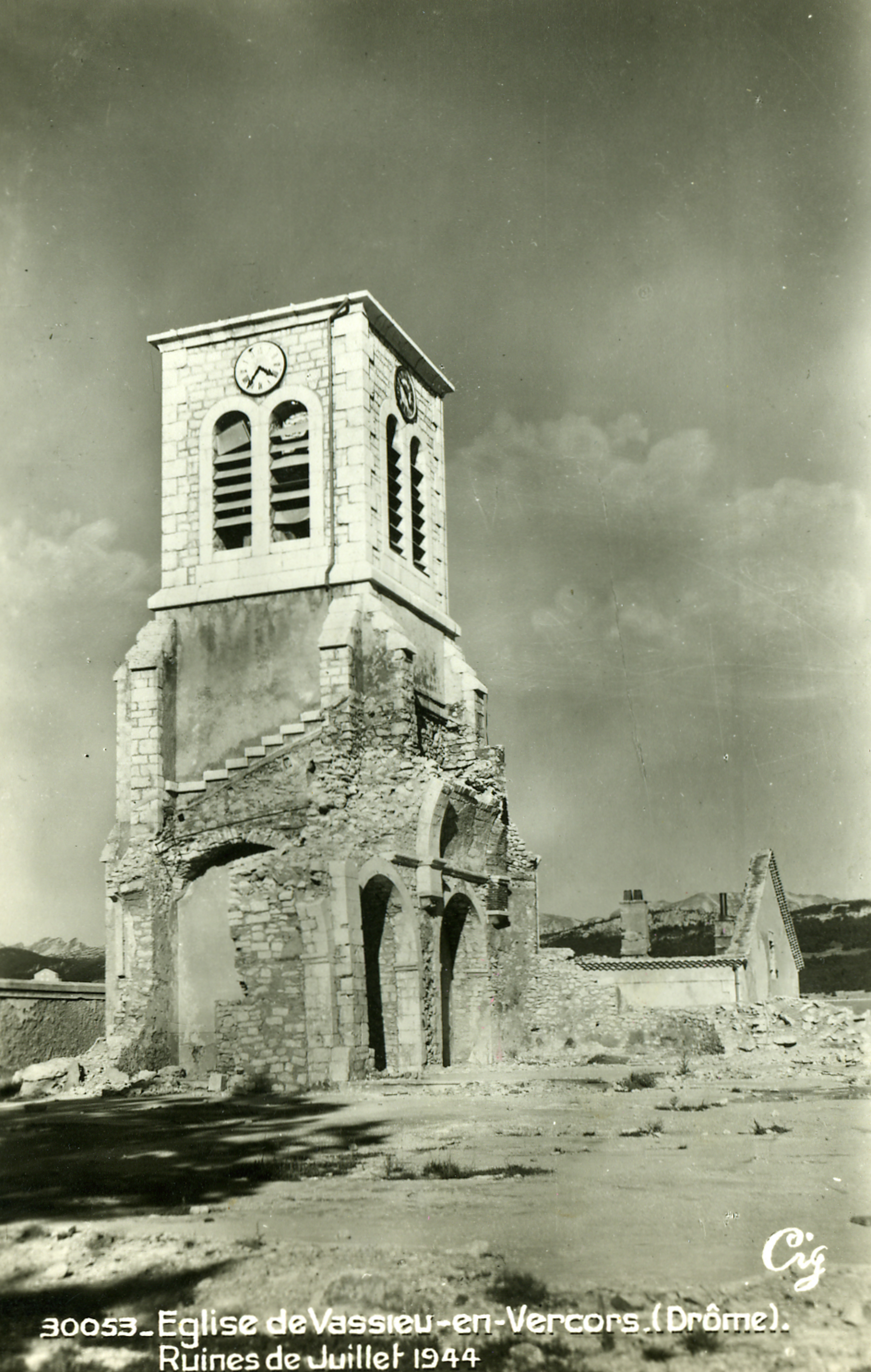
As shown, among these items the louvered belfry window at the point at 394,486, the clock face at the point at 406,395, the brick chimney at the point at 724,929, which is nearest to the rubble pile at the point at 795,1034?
the brick chimney at the point at 724,929

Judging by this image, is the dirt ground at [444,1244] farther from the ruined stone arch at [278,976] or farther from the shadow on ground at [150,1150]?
the ruined stone arch at [278,976]

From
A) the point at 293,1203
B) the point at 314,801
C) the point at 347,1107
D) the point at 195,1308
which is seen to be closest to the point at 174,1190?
the point at 293,1203

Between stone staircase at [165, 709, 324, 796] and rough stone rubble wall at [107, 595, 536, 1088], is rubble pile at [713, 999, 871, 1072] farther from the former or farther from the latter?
stone staircase at [165, 709, 324, 796]

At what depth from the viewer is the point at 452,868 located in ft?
72.8

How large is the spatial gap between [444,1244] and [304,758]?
1425 centimetres

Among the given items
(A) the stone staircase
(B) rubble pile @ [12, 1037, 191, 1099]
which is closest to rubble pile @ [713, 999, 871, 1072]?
(A) the stone staircase

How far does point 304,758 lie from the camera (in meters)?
21.0

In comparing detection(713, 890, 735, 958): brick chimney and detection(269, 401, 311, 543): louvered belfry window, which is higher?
detection(269, 401, 311, 543): louvered belfry window

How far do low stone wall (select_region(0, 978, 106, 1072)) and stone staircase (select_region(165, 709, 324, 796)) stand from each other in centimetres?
466

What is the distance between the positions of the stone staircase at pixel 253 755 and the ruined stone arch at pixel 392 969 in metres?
2.98

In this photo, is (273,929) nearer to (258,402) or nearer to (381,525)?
(381,525)

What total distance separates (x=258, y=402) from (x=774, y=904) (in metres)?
20.0

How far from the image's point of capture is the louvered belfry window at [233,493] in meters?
24.0

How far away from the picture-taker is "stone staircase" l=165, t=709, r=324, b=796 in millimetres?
21500
